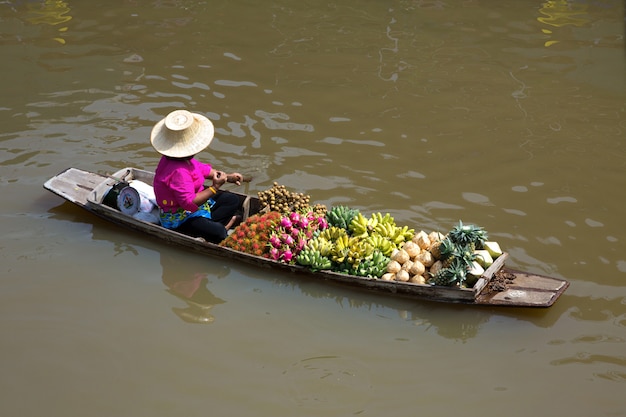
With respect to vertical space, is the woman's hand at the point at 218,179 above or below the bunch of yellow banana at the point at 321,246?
above

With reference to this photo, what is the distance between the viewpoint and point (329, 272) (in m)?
7.22

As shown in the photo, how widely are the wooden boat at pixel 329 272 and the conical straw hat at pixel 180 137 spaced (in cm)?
83

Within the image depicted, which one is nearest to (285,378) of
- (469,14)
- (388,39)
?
(388,39)

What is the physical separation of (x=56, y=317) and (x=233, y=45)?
6.86 meters

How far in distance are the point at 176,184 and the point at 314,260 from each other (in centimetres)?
163

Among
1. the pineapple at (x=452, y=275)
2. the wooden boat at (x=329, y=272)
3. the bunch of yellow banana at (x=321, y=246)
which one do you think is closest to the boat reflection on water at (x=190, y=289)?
the wooden boat at (x=329, y=272)

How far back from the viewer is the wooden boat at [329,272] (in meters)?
6.83

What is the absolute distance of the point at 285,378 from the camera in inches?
253

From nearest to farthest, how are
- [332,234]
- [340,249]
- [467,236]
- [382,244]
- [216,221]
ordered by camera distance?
1. [467,236]
2. [340,249]
3. [382,244]
4. [332,234]
5. [216,221]

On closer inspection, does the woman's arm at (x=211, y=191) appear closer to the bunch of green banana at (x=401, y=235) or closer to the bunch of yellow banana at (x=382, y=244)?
the bunch of yellow banana at (x=382, y=244)

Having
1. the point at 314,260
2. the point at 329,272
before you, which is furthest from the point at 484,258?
the point at 314,260

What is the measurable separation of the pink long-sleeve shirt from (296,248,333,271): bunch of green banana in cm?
132

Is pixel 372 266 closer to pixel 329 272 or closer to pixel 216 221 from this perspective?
pixel 329 272

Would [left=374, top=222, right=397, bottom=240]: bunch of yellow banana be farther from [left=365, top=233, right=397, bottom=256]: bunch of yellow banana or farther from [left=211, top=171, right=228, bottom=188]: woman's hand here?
[left=211, top=171, right=228, bottom=188]: woman's hand
